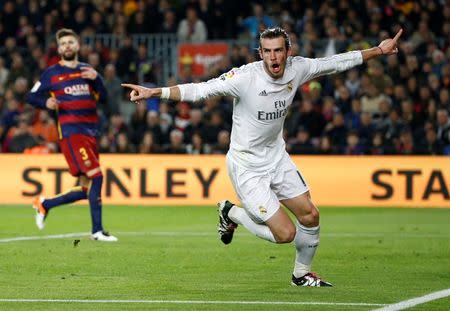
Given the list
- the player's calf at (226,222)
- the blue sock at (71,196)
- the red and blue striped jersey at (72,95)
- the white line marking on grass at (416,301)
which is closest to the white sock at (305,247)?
the player's calf at (226,222)

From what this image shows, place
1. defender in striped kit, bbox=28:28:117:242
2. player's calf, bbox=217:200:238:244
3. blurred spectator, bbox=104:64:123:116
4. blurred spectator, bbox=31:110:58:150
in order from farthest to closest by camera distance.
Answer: blurred spectator, bbox=104:64:123:116 < blurred spectator, bbox=31:110:58:150 < defender in striped kit, bbox=28:28:117:242 < player's calf, bbox=217:200:238:244

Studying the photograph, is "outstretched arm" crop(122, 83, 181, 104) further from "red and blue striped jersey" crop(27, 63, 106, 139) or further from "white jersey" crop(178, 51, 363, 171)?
"red and blue striped jersey" crop(27, 63, 106, 139)

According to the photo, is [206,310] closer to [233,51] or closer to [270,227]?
[270,227]

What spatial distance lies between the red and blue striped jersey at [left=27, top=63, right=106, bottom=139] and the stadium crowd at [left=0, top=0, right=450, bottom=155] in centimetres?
736

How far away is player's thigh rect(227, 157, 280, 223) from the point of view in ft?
34.9

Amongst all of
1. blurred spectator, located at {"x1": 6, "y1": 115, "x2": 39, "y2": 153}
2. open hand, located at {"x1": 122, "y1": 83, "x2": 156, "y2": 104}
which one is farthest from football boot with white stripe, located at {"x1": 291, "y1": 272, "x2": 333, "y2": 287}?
blurred spectator, located at {"x1": 6, "y1": 115, "x2": 39, "y2": 153}

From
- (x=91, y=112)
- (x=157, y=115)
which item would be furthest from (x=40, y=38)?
(x=91, y=112)

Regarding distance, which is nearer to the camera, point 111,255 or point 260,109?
point 260,109

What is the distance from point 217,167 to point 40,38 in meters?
7.50

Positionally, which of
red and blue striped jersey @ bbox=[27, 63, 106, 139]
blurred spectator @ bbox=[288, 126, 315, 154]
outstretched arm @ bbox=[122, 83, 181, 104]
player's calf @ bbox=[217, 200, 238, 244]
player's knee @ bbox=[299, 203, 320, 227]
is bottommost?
blurred spectator @ bbox=[288, 126, 315, 154]

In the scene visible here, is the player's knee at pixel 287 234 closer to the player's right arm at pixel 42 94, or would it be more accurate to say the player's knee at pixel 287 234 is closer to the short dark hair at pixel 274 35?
the short dark hair at pixel 274 35

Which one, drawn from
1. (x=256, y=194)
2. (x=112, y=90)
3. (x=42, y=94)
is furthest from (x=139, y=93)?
(x=112, y=90)

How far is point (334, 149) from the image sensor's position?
23109 mm

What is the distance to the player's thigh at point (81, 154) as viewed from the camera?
15078 mm
